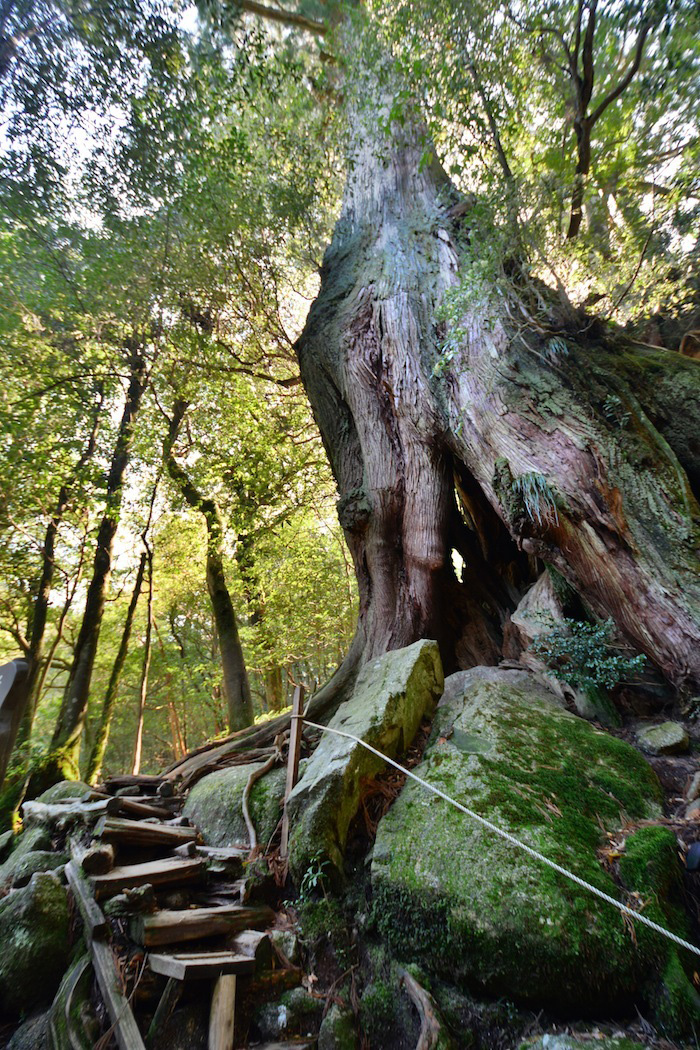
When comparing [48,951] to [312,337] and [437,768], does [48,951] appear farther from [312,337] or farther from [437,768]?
[312,337]

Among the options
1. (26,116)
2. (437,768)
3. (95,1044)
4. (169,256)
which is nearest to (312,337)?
(169,256)

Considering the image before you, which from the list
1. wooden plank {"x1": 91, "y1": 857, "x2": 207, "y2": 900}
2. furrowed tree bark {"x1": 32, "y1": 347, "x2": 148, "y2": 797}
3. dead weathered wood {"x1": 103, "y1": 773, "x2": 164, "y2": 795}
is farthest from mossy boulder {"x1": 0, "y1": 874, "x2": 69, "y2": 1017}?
furrowed tree bark {"x1": 32, "y1": 347, "x2": 148, "y2": 797}

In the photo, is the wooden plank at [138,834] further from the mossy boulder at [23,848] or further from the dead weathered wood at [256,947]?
the dead weathered wood at [256,947]

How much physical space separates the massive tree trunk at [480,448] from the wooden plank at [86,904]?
3.14 meters

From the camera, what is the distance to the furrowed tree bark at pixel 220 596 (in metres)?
8.74

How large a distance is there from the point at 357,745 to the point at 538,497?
7.49ft

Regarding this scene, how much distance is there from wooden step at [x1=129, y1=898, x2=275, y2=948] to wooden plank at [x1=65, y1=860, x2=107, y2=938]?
0.52ft

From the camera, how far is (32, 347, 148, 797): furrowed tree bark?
6684 millimetres

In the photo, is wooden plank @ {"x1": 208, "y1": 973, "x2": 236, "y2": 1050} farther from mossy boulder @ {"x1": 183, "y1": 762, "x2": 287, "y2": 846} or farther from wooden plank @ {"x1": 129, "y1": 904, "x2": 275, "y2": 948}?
mossy boulder @ {"x1": 183, "y1": 762, "x2": 287, "y2": 846}

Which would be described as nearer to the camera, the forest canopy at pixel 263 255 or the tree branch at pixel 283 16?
the forest canopy at pixel 263 255

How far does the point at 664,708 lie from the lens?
3.38 metres

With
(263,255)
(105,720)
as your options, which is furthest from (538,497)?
(105,720)

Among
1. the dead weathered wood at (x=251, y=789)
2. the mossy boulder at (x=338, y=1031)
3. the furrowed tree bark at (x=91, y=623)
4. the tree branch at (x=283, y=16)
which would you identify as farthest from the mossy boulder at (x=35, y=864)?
the tree branch at (x=283, y=16)

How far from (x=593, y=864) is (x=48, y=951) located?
103 inches
